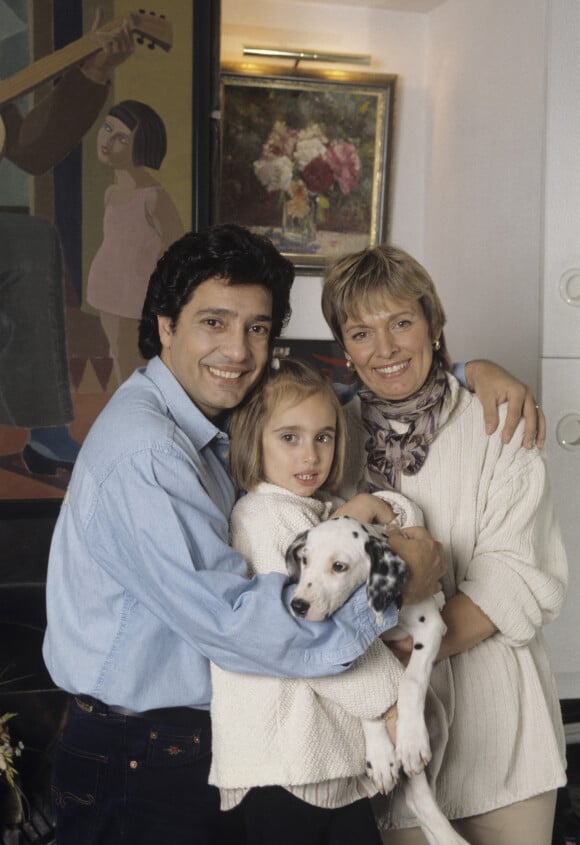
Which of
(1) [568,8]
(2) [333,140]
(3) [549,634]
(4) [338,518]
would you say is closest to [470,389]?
(4) [338,518]

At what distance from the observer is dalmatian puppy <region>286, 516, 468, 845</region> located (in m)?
1.77

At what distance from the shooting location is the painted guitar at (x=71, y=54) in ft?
11.3

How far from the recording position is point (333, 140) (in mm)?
4172

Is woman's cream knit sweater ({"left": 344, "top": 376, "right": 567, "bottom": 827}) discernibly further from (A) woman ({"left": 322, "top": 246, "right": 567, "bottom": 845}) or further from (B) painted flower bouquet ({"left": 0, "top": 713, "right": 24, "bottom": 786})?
(B) painted flower bouquet ({"left": 0, "top": 713, "right": 24, "bottom": 786})

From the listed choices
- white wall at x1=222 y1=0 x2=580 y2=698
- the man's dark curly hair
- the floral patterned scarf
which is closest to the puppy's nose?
the floral patterned scarf

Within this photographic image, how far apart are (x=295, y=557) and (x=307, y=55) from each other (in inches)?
114

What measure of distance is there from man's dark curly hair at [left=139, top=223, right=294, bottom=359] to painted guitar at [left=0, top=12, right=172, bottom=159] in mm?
1655

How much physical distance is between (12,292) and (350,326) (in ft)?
5.42

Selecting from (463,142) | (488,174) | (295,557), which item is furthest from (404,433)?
(463,142)

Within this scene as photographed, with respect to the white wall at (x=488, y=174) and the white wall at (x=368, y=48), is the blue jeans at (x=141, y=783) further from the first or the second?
the white wall at (x=368, y=48)

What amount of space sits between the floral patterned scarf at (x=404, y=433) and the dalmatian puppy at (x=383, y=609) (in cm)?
34

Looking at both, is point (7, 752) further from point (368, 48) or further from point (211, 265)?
point (368, 48)

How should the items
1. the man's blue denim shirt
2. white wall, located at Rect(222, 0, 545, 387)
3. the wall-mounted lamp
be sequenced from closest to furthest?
the man's blue denim shirt
white wall, located at Rect(222, 0, 545, 387)
the wall-mounted lamp

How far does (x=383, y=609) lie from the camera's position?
5.84ft
